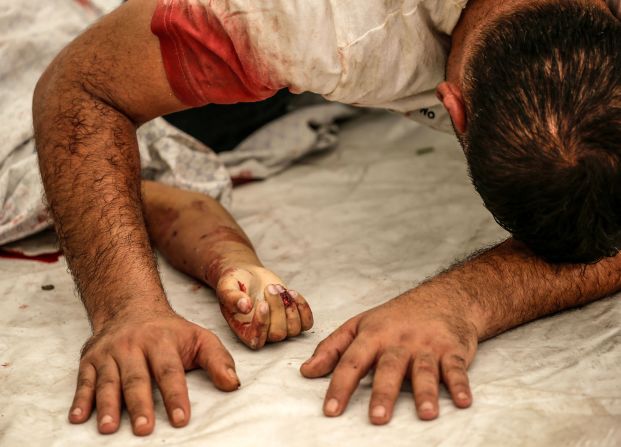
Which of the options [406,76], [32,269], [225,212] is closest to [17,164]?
[32,269]

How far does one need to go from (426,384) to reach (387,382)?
58 millimetres

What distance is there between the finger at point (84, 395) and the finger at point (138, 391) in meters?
0.05

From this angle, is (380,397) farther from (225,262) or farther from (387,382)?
(225,262)

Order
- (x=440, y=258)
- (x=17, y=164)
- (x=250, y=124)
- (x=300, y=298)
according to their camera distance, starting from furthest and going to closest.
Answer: (x=250, y=124)
(x=17, y=164)
(x=440, y=258)
(x=300, y=298)

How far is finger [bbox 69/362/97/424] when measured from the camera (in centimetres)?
141

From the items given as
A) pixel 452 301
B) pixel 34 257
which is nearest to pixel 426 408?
pixel 452 301

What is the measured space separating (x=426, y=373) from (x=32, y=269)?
3.32 feet

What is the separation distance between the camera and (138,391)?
4.58 feet

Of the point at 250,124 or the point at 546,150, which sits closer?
the point at 546,150

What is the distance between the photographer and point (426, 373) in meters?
1.42

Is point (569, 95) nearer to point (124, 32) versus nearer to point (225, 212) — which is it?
point (124, 32)

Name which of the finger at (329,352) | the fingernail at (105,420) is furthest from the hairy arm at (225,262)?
the fingernail at (105,420)

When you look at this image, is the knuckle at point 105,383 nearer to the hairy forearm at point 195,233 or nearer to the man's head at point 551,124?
A: the hairy forearm at point 195,233

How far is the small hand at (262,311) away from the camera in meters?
1.61
